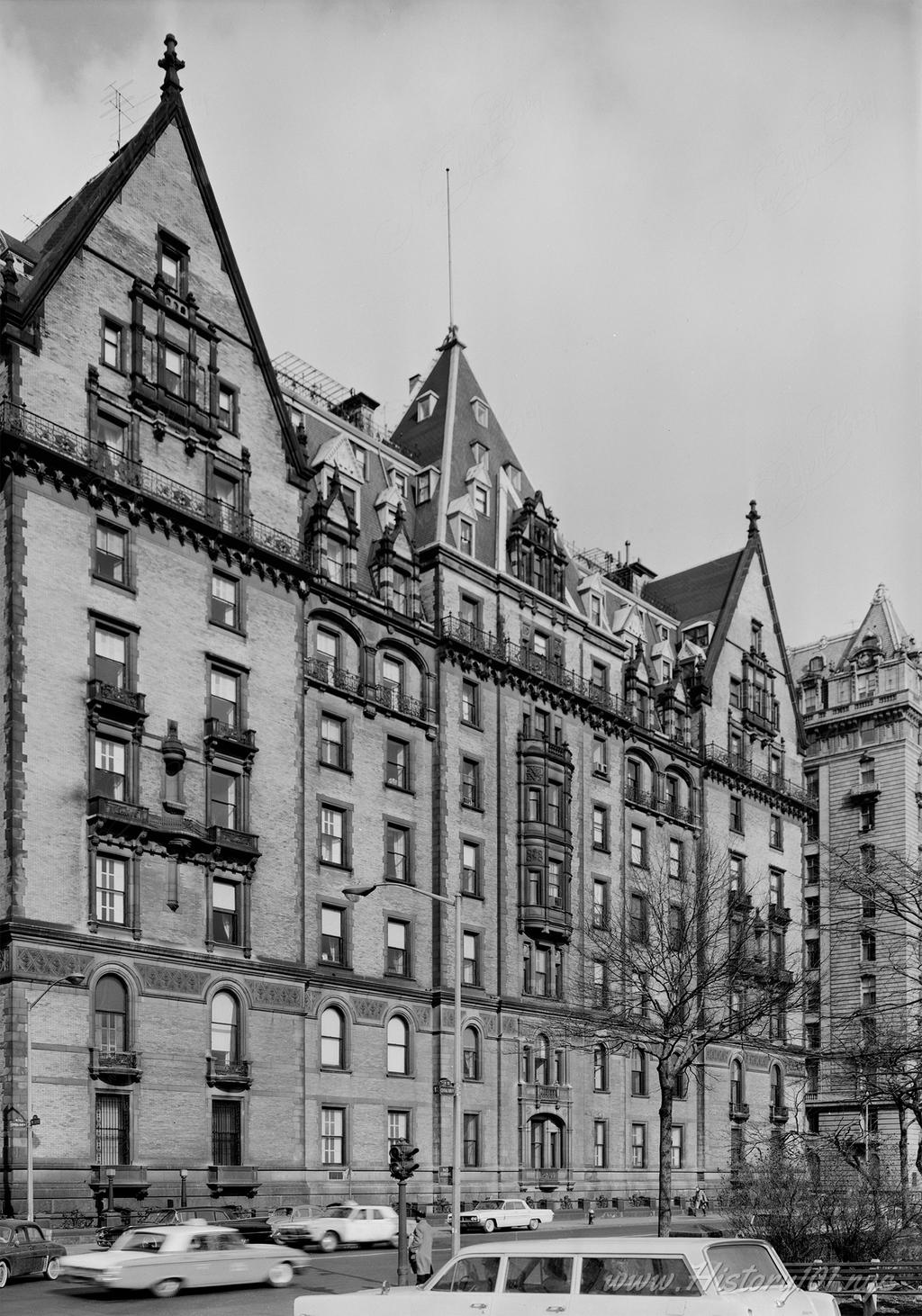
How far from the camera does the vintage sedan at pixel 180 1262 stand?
99.9 feet

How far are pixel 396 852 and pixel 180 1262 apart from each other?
102 feet

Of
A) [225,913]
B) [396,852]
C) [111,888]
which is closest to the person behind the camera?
[111,888]

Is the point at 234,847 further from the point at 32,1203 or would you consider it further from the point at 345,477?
the point at 345,477

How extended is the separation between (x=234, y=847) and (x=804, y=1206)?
26.0 meters

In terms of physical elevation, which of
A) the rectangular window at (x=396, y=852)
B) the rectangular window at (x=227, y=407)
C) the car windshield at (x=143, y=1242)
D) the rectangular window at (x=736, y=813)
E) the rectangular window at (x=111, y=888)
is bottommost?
the car windshield at (x=143, y=1242)

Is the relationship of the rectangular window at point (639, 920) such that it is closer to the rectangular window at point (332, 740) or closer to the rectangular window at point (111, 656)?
the rectangular window at point (332, 740)

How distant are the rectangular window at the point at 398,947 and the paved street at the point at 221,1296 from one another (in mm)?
18998

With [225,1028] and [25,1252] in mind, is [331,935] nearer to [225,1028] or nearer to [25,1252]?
[225,1028]

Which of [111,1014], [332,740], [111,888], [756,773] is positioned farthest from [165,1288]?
[756,773]

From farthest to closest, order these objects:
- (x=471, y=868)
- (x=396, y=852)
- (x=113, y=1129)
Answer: (x=471, y=868), (x=396, y=852), (x=113, y=1129)

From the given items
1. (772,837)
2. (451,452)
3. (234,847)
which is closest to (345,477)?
(451,452)

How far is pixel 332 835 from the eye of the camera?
58.6 metres

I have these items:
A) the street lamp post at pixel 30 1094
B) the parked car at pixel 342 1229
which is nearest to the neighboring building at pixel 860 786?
the parked car at pixel 342 1229

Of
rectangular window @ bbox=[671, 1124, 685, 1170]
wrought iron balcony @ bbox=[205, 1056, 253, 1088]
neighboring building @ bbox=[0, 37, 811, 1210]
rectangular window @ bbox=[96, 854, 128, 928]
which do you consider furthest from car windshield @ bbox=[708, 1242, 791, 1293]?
rectangular window @ bbox=[671, 1124, 685, 1170]
